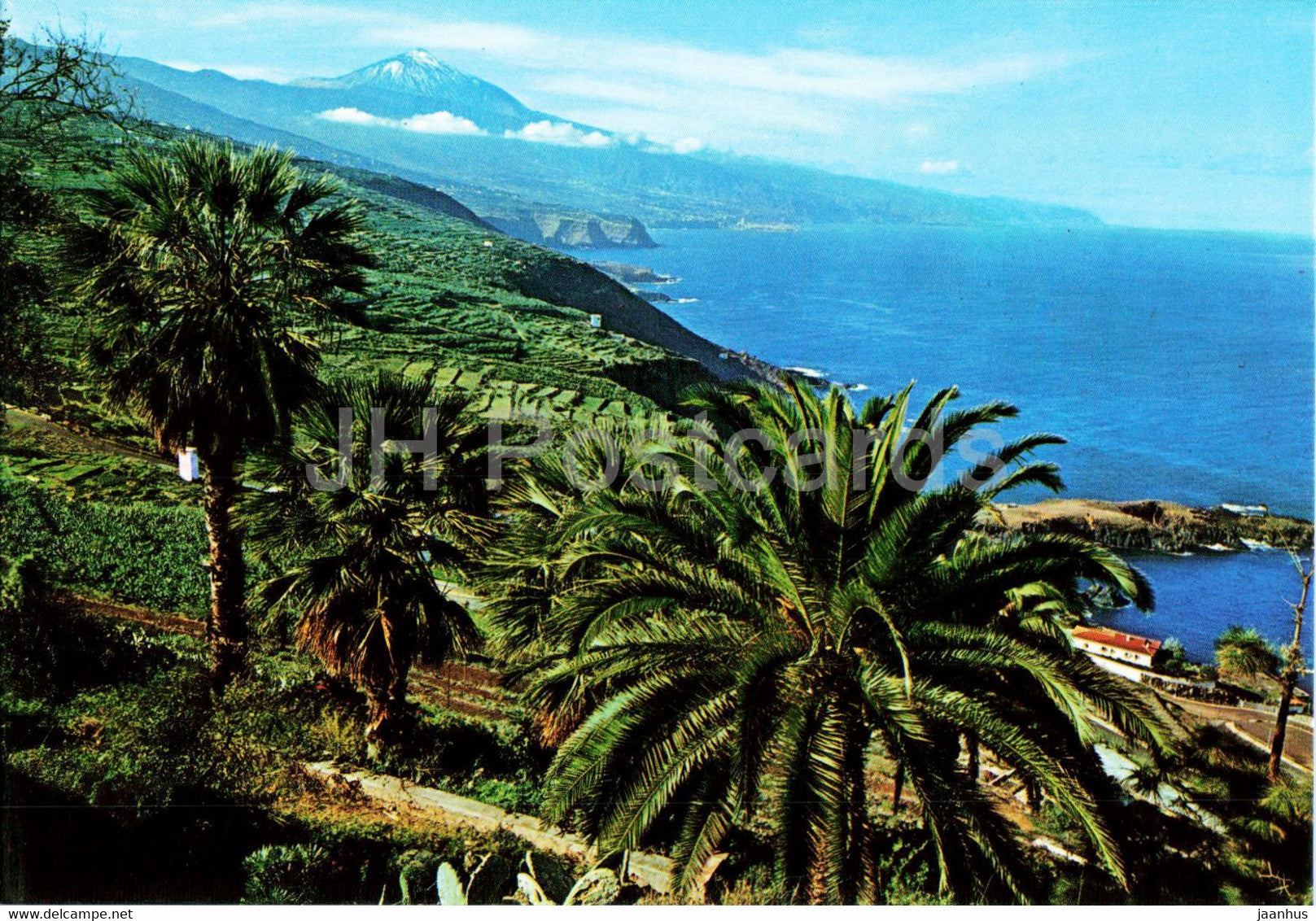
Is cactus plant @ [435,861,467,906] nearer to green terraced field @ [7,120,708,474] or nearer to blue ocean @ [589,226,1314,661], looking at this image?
green terraced field @ [7,120,708,474]

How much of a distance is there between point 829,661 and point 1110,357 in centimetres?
9793

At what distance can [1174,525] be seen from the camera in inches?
1924

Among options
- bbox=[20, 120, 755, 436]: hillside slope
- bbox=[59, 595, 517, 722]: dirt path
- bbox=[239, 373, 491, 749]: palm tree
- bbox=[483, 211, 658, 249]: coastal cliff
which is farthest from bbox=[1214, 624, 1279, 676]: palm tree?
bbox=[483, 211, 658, 249]: coastal cliff

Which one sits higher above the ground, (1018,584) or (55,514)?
(1018,584)

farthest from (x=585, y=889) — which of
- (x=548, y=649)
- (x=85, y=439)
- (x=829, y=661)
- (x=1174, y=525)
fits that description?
(x=1174, y=525)

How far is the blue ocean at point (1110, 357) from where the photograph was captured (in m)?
48.9

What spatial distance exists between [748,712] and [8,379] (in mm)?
9630

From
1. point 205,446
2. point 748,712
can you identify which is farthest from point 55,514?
point 748,712

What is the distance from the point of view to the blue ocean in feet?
161

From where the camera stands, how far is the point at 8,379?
11.2 meters

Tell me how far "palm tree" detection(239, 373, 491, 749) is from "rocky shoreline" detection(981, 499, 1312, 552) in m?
37.5

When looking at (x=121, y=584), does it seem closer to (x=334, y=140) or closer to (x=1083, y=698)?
(x=1083, y=698)

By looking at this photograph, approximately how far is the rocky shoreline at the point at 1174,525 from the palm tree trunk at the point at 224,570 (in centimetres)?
3808

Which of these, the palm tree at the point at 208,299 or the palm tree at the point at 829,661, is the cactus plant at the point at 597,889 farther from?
the palm tree at the point at 208,299
